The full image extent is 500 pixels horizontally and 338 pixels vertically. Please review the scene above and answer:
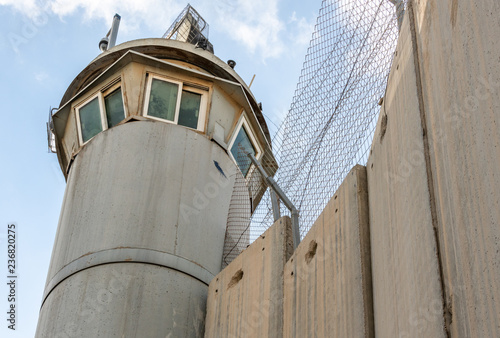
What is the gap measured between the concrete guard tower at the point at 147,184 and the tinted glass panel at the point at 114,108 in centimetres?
2

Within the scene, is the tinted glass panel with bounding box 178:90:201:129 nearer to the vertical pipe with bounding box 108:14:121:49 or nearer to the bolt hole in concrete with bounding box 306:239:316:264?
the vertical pipe with bounding box 108:14:121:49

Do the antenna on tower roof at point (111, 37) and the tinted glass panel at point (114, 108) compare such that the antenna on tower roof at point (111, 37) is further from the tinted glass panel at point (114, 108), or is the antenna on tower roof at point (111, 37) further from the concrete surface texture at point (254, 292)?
the concrete surface texture at point (254, 292)

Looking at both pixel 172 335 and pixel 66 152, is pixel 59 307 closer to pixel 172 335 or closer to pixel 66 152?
pixel 172 335

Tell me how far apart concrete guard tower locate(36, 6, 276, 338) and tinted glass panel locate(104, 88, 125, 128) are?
0.06 feet

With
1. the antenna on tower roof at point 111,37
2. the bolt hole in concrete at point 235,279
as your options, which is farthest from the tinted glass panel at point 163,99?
the antenna on tower roof at point 111,37

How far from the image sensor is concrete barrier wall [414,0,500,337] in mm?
4395

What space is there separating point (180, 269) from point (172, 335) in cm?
99

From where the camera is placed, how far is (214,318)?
1027cm

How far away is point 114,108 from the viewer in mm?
13070

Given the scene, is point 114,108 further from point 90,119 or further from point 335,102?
point 335,102

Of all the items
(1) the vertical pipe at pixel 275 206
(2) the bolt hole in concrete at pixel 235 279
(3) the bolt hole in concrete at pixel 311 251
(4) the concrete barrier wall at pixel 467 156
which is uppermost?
(1) the vertical pipe at pixel 275 206

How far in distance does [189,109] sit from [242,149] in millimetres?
1144

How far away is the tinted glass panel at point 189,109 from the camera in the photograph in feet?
41.8

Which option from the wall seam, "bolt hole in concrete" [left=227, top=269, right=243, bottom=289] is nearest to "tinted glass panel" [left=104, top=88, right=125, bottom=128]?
"bolt hole in concrete" [left=227, top=269, right=243, bottom=289]
